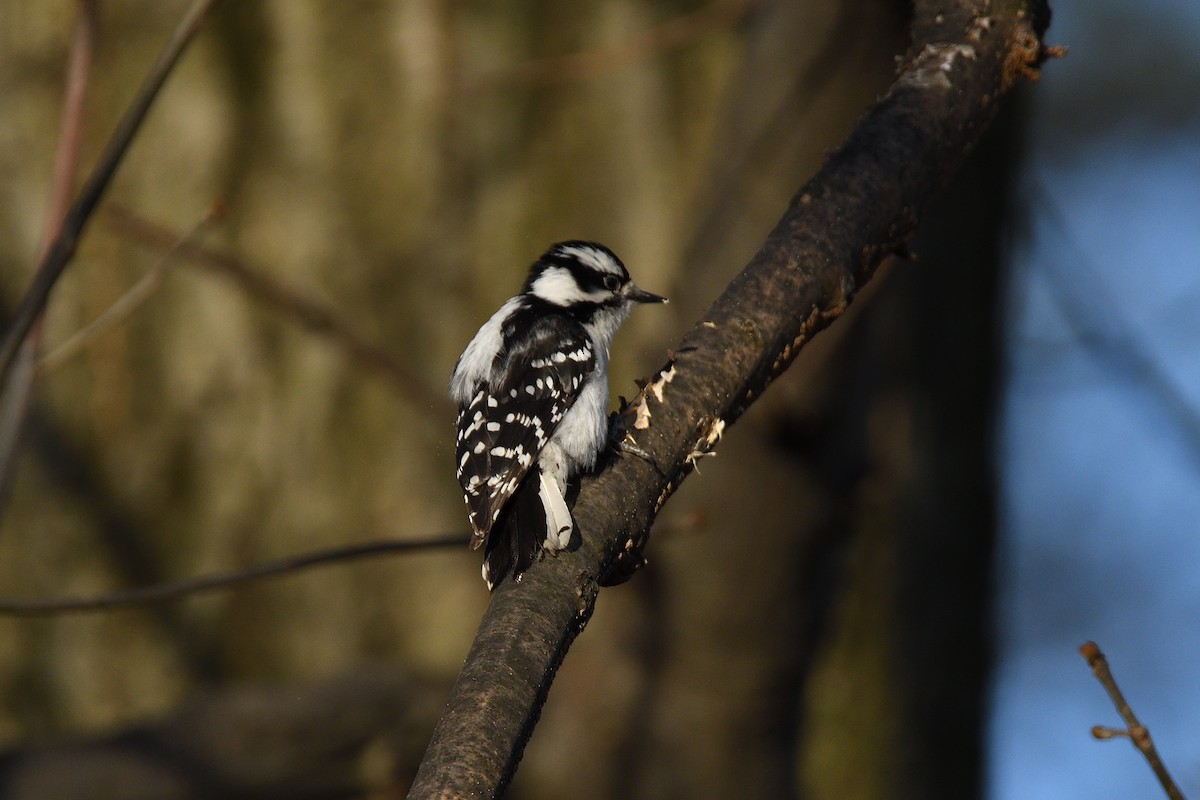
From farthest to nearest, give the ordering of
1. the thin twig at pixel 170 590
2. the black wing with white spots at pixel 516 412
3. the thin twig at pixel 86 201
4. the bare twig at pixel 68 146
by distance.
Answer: the black wing with white spots at pixel 516 412 < the thin twig at pixel 170 590 < the bare twig at pixel 68 146 < the thin twig at pixel 86 201

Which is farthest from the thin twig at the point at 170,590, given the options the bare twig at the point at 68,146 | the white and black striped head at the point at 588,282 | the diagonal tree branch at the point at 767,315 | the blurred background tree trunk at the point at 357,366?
the blurred background tree trunk at the point at 357,366

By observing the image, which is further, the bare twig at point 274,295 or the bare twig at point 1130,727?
the bare twig at point 274,295

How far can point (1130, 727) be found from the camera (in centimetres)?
202

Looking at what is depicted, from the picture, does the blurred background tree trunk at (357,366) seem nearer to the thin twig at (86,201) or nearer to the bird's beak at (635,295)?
the bird's beak at (635,295)

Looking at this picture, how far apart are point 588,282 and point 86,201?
223cm

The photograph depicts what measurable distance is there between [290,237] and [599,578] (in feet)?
15.0

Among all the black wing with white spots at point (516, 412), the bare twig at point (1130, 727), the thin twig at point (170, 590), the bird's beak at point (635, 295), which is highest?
the bird's beak at point (635, 295)

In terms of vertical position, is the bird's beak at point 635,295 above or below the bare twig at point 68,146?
above

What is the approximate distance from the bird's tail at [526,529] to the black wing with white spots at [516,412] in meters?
0.05

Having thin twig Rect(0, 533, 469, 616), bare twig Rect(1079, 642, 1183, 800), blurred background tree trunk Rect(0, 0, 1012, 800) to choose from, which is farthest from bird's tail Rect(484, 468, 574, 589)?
blurred background tree trunk Rect(0, 0, 1012, 800)

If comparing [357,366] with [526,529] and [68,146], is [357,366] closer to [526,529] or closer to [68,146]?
[526,529]

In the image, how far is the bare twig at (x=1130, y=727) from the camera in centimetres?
194

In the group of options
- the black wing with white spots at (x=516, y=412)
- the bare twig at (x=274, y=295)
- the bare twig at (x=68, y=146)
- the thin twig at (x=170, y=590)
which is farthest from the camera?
the bare twig at (x=274, y=295)

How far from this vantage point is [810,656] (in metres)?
5.27
